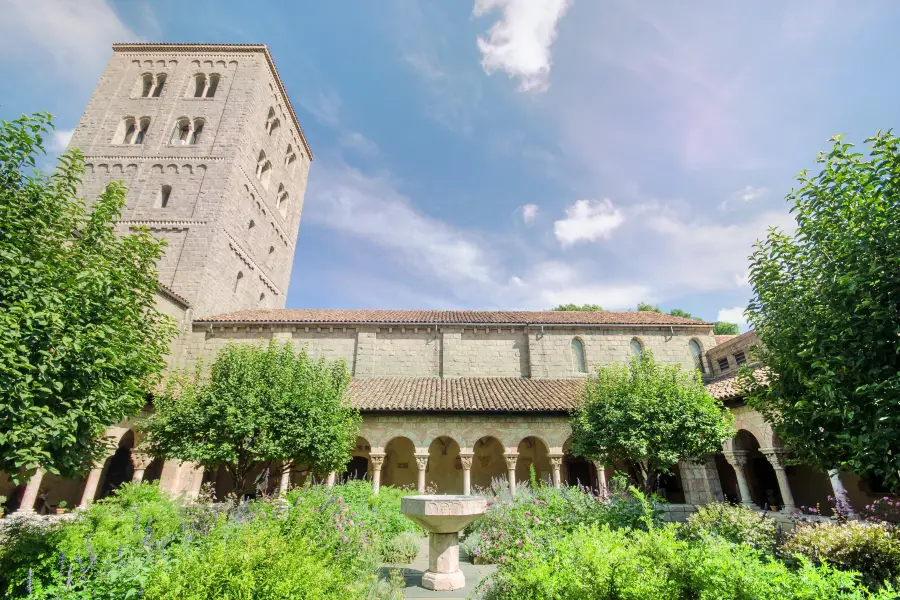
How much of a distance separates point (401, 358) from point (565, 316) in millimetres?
9084

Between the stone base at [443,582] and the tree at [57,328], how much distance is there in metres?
5.78

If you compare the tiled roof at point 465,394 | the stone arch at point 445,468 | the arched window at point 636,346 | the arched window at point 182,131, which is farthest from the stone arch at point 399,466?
the arched window at point 182,131

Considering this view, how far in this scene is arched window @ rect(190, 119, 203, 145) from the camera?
939 inches

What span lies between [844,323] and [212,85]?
3307 cm

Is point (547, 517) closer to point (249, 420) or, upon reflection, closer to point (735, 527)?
point (735, 527)

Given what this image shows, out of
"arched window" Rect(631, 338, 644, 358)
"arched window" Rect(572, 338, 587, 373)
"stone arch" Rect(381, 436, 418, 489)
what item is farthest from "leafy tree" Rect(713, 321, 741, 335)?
"stone arch" Rect(381, 436, 418, 489)

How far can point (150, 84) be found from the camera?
2577 centimetres

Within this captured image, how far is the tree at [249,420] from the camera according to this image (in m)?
10.1

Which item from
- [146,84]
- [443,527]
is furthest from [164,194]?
[443,527]

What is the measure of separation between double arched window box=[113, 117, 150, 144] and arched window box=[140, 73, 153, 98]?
8.46 ft

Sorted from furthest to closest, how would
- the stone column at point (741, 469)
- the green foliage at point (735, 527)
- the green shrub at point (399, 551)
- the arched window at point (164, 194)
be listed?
1. the arched window at point (164, 194)
2. the stone column at point (741, 469)
3. the green shrub at point (399, 551)
4. the green foliage at point (735, 527)

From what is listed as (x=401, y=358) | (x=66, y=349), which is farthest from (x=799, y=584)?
(x=401, y=358)

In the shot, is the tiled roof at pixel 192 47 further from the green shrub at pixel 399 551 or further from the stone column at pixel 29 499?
the green shrub at pixel 399 551

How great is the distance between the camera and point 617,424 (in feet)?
36.6
